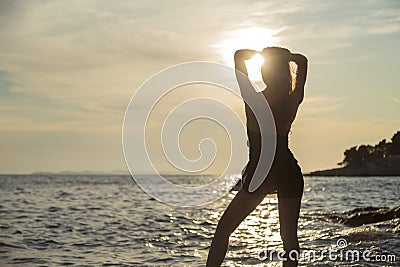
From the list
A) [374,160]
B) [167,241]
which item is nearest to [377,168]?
[374,160]

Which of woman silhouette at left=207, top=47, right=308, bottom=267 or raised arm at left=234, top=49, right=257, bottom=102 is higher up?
raised arm at left=234, top=49, right=257, bottom=102

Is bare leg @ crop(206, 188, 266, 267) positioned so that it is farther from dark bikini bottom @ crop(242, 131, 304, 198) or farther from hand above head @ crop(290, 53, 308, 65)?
hand above head @ crop(290, 53, 308, 65)

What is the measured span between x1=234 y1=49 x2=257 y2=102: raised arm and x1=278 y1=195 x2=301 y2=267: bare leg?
1130mm

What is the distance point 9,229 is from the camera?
63.6 ft

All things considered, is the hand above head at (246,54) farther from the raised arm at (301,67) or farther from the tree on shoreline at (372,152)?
the tree on shoreline at (372,152)

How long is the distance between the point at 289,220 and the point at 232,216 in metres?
0.57

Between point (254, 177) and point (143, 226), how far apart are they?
14.2 m

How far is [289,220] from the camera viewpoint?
251 inches

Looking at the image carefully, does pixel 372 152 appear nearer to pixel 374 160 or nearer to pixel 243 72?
pixel 374 160

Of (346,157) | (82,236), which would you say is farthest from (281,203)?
(346,157)

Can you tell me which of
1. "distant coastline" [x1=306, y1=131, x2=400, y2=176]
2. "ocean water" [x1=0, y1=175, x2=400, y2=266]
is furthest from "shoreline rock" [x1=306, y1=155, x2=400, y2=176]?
"ocean water" [x1=0, y1=175, x2=400, y2=266]

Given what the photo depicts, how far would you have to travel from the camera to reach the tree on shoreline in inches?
4818

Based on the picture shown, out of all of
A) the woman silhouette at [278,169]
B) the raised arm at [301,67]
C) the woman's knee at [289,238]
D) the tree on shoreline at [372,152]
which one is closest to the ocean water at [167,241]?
the woman's knee at [289,238]

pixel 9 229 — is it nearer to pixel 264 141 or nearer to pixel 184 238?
pixel 184 238
